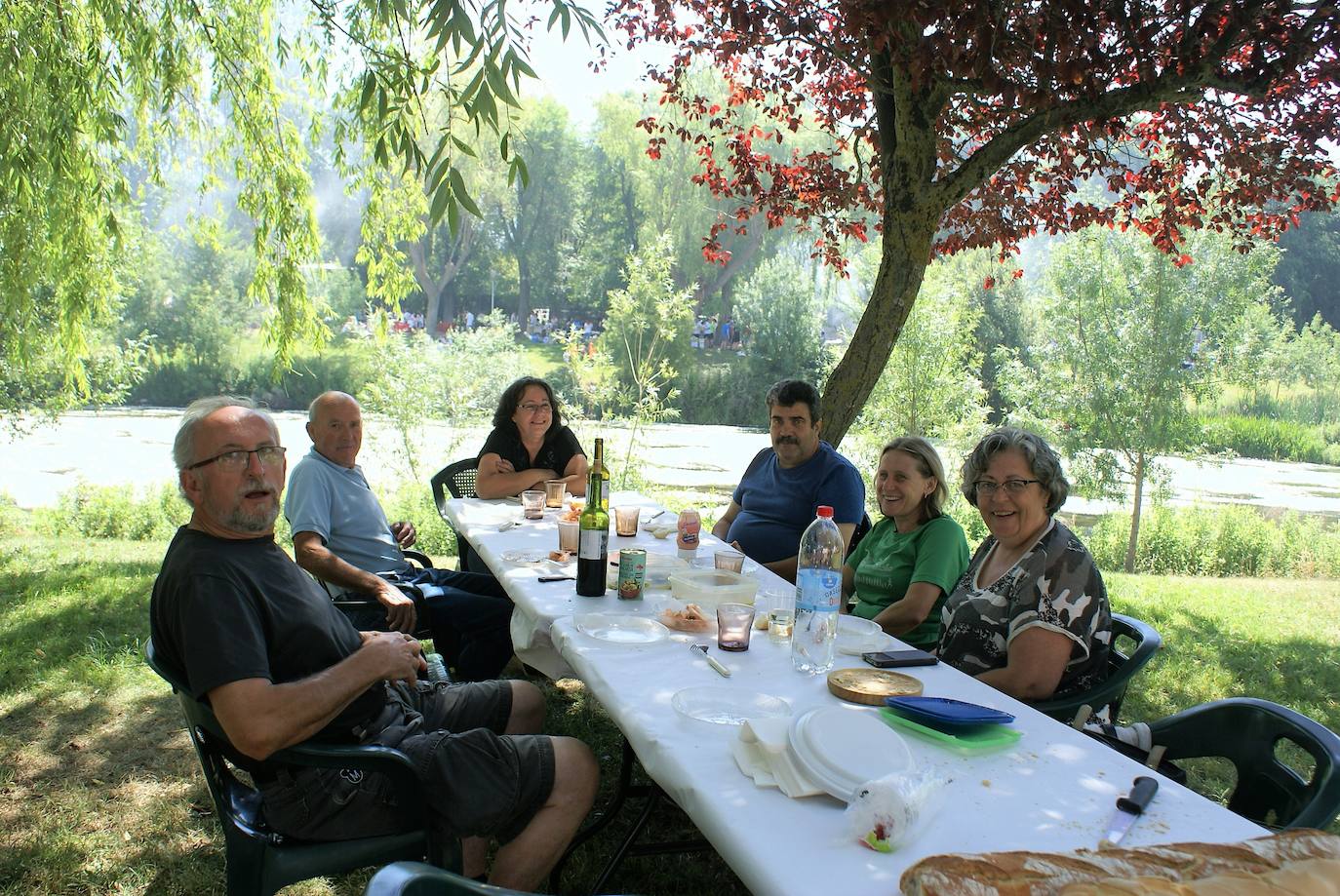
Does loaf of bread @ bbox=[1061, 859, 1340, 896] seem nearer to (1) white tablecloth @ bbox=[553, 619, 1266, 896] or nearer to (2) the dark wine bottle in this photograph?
(1) white tablecloth @ bbox=[553, 619, 1266, 896]

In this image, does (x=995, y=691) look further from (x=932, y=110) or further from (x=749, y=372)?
(x=749, y=372)

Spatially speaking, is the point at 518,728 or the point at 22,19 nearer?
the point at 518,728

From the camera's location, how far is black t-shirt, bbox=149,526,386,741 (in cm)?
174

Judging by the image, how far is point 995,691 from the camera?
197 cm

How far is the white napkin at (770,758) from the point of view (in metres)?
1.41

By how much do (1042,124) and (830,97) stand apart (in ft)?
5.03

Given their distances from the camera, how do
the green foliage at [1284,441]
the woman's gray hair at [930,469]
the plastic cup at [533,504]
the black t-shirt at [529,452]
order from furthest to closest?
the green foliage at [1284,441]
the black t-shirt at [529,452]
the plastic cup at [533,504]
the woman's gray hair at [930,469]

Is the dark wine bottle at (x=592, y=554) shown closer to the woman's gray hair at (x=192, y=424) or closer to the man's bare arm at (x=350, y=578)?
Result: the woman's gray hair at (x=192, y=424)

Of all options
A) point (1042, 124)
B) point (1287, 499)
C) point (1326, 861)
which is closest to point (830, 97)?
point (1042, 124)

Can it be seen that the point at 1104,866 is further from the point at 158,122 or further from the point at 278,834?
the point at 158,122

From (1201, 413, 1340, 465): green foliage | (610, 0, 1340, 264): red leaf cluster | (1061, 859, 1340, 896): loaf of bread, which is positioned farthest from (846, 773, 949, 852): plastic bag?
(1201, 413, 1340, 465): green foliage

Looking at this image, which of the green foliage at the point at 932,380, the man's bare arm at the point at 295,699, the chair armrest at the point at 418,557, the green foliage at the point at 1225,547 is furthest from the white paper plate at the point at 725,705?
the green foliage at the point at 932,380

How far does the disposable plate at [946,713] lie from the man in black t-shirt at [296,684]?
0.76 meters

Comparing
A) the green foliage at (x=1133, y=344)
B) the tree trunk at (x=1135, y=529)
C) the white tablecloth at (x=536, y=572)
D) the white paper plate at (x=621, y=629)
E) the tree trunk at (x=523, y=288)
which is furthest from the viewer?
the tree trunk at (x=523, y=288)
